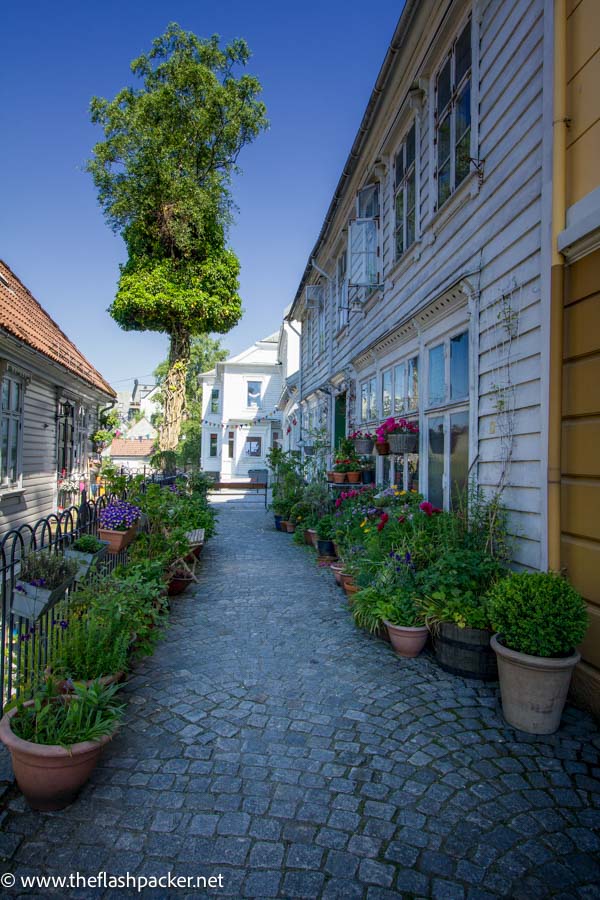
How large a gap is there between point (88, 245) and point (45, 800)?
1723 centimetres

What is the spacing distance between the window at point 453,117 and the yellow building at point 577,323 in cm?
161

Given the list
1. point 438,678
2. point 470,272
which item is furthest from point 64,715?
point 470,272

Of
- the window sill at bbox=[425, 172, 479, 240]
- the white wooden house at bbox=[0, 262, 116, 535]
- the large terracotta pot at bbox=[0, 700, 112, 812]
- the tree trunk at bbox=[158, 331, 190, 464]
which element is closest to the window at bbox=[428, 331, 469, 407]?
the window sill at bbox=[425, 172, 479, 240]

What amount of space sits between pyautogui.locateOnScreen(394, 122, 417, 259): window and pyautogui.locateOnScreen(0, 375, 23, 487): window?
6387 mm

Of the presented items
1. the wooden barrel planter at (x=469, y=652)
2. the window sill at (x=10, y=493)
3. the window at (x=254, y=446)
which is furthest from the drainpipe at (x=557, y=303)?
the window at (x=254, y=446)

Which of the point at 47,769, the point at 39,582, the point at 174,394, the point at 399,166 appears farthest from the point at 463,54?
the point at 174,394

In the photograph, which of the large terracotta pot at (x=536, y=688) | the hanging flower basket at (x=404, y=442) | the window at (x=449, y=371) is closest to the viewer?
the large terracotta pot at (x=536, y=688)

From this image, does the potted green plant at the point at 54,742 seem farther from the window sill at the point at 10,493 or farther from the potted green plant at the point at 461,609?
the window sill at the point at 10,493

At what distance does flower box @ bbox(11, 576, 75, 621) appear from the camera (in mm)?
2785

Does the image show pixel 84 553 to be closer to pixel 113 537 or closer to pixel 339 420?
pixel 113 537

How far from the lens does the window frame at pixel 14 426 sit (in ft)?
25.7

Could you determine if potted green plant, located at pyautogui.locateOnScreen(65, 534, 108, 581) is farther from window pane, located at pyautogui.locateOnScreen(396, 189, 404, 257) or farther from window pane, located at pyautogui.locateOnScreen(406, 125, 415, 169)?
window pane, located at pyautogui.locateOnScreen(406, 125, 415, 169)

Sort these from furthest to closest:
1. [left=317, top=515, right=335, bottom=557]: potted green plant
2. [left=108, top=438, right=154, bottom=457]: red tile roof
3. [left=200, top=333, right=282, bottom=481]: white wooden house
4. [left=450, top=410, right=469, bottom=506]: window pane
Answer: [left=108, top=438, right=154, bottom=457]: red tile roof
[left=200, top=333, right=282, bottom=481]: white wooden house
[left=317, top=515, right=335, bottom=557]: potted green plant
[left=450, top=410, right=469, bottom=506]: window pane

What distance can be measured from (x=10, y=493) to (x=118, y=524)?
379cm
